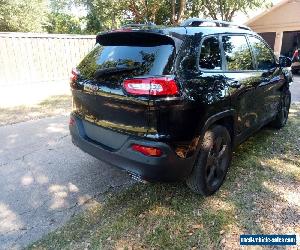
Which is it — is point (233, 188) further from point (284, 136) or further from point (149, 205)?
point (284, 136)

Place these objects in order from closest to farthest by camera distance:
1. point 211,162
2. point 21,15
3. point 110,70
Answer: point 110,70, point 211,162, point 21,15

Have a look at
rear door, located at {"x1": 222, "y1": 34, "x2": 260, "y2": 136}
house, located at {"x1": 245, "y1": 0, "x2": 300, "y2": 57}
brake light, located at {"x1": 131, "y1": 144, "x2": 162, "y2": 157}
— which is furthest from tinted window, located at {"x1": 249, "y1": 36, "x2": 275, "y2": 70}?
house, located at {"x1": 245, "y1": 0, "x2": 300, "y2": 57}

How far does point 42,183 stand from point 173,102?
6.89 feet

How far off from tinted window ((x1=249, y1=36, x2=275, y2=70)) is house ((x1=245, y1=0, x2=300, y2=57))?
16.1 metres

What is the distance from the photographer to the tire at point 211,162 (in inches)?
125

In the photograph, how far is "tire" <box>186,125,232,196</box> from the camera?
3164 mm

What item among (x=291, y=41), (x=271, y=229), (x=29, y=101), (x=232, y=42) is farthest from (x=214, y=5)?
(x=271, y=229)

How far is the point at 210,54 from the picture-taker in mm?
3242

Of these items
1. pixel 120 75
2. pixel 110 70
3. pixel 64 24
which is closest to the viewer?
pixel 120 75

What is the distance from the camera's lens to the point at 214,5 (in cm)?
2230

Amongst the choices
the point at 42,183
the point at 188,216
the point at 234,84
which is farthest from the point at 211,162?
the point at 42,183

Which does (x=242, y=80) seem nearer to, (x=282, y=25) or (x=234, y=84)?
(x=234, y=84)

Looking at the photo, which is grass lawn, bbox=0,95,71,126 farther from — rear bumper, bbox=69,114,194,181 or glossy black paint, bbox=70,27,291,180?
rear bumper, bbox=69,114,194,181

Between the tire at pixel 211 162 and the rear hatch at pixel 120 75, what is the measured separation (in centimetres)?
77
